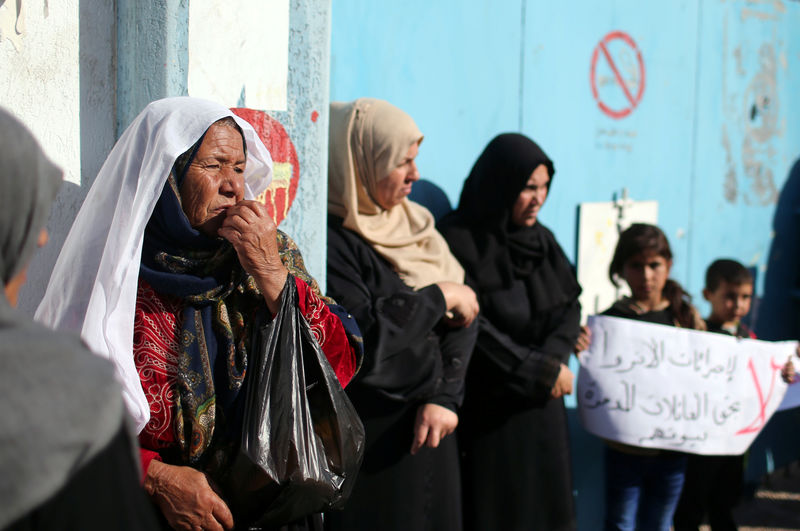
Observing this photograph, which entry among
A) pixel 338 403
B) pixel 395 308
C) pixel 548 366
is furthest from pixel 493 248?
pixel 338 403

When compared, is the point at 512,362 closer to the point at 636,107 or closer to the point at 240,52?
the point at 240,52

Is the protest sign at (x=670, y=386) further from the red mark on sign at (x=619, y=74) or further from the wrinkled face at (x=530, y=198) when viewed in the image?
the red mark on sign at (x=619, y=74)

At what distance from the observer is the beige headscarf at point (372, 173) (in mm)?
2586

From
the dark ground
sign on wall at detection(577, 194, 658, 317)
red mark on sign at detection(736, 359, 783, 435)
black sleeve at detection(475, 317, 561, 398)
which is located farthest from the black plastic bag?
the dark ground

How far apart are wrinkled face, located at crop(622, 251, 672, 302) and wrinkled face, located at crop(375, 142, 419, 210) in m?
1.27

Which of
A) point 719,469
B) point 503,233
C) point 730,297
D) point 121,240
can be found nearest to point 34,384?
point 121,240

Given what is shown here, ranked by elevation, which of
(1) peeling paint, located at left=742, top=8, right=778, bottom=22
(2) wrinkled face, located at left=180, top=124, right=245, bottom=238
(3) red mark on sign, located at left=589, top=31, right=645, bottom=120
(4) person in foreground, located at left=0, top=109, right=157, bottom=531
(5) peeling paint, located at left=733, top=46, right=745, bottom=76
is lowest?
(4) person in foreground, located at left=0, top=109, right=157, bottom=531

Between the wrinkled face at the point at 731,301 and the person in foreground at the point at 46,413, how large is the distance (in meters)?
3.38

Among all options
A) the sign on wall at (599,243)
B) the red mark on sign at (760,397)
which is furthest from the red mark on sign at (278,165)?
the red mark on sign at (760,397)

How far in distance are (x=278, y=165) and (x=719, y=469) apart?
9.52 feet

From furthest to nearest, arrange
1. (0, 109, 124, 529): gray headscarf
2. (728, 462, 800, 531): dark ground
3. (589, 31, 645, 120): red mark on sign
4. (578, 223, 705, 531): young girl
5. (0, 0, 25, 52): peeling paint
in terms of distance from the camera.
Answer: (728, 462, 800, 531): dark ground
(589, 31, 645, 120): red mark on sign
(578, 223, 705, 531): young girl
(0, 0, 25, 52): peeling paint
(0, 109, 124, 529): gray headscarf

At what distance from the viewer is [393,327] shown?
7.87 feet

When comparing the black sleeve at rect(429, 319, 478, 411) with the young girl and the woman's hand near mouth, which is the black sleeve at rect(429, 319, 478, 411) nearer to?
the young girl

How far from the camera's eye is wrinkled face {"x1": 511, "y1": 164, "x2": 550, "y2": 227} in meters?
3.03
